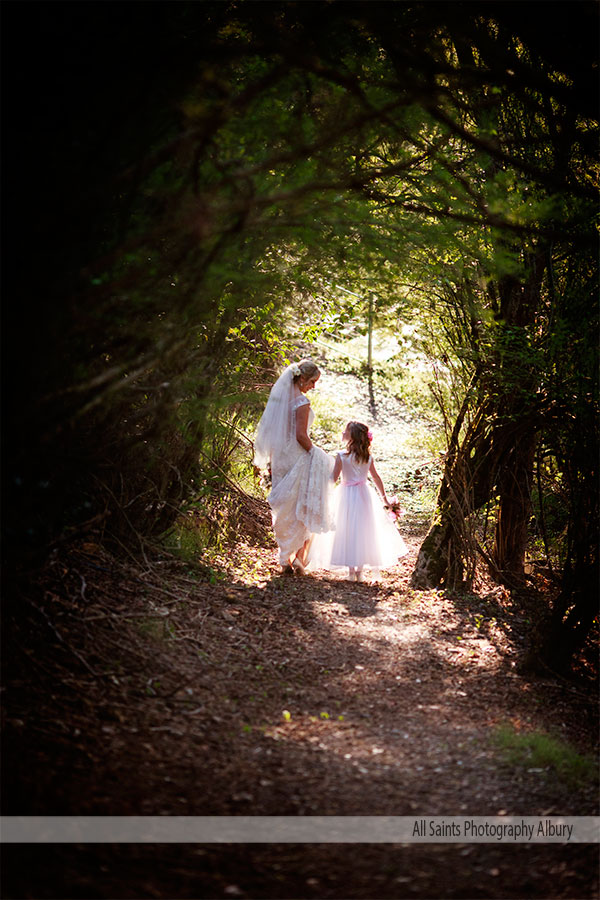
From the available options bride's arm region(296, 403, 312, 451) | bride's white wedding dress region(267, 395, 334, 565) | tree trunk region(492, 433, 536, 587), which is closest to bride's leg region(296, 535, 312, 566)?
bride's white wedding dress region(267, 395, 334, 565)

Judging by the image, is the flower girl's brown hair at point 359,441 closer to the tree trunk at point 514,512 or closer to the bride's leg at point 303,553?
the bride's leg at point 303,553

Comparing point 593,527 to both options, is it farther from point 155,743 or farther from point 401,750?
point 155,743

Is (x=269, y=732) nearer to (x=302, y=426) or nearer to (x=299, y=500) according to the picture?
(x=299, y=500)

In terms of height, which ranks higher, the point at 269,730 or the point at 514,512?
the point at 514,512

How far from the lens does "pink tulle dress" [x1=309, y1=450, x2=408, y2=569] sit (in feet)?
26.2

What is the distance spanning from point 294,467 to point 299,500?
1.14 feet

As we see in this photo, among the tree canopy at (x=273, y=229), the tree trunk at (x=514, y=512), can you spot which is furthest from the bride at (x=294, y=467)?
the tree trunk at (x=514, y=512)

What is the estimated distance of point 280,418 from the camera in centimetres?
785

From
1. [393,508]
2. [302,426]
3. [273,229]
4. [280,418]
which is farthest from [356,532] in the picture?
[273,229]

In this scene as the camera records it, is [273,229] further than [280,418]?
No

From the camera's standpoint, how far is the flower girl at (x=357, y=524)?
7.98 m

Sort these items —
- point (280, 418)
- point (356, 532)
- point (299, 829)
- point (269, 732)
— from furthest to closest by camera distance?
1. point (356, 532)
2. point (280, 418)
3. point (269, 732)
4. point (299, 829)

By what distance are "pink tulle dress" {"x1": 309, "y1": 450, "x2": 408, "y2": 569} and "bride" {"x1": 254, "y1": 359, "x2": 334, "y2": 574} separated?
30 cm

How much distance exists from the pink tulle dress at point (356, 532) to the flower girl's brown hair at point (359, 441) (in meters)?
0.08
